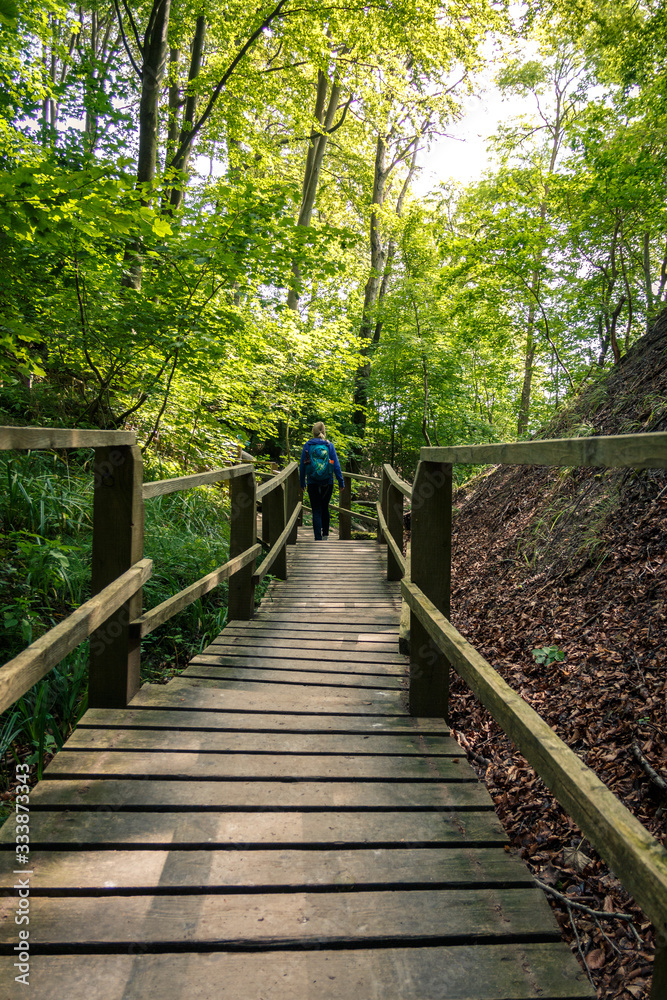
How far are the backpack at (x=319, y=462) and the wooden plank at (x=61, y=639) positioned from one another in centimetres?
540

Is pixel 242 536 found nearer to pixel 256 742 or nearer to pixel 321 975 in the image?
pixel 256 742

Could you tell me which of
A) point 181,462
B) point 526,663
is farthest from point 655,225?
point 181,462

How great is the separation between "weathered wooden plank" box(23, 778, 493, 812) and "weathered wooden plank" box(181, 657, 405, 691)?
105 cm

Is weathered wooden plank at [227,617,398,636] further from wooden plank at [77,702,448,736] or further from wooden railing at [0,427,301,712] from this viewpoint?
wooden plank at [77,702,448,736]

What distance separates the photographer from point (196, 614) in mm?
4883

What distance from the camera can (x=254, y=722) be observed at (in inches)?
105

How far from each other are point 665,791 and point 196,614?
3664 mm

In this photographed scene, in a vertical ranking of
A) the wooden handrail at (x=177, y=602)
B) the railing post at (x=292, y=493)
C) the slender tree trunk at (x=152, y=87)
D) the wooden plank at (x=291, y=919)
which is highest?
the slender tree trunk at (x=152, y=87)

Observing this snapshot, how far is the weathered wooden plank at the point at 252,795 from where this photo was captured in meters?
1.98

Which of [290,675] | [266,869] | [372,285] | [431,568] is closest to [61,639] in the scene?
[266,869]

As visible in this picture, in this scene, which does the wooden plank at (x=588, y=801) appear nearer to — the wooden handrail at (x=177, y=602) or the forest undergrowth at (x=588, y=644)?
the forest undergrowth at (x=588, y=644)

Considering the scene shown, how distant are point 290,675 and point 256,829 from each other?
4.89ft

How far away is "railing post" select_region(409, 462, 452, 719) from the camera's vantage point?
2658 mm

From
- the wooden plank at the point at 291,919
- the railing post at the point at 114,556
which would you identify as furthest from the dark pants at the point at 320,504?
the wooden plank at the point at 291,919
